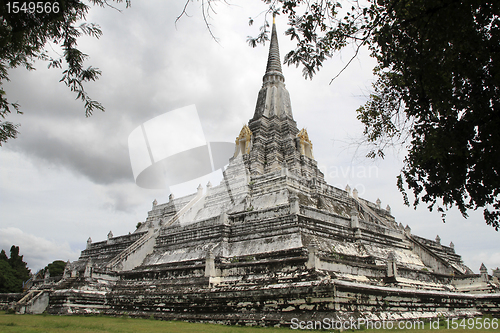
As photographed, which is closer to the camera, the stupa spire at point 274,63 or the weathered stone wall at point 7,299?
the weathered stone wall at point 7,299

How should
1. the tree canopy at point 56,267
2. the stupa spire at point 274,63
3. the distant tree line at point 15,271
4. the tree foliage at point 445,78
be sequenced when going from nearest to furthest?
the tree foliage at point 445,78
the distant tree line at point 15,271
the stupa spire at point 274,63
the tree canopy at point 56,267

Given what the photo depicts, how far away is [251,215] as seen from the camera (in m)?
19.4

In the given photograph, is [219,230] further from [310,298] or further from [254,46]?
[254,46]

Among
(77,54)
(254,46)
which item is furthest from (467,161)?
(77,54)

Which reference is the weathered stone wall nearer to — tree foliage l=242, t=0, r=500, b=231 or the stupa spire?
tree foliage l=242, t=0, r=500, b=231

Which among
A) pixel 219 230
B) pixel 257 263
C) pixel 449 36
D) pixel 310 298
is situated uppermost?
pixel 449 36

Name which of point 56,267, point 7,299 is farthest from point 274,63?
point 56,267

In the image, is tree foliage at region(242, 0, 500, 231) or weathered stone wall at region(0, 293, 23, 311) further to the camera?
weathered stone wall at region(0, 293, 23, 311)

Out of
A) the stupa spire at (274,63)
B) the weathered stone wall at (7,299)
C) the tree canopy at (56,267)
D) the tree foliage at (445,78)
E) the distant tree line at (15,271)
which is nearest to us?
the tree foliage at (445,78)

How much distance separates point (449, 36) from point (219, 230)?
15283mm

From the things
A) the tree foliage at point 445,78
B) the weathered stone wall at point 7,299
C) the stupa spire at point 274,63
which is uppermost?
the stupa spire at point 274,63

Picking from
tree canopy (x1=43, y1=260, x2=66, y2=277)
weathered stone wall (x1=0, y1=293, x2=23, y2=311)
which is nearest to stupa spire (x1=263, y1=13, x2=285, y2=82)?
weathered stone wall (x1=0, y1=293, x2=23, y2=311)

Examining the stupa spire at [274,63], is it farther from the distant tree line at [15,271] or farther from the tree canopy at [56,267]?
the tree canopy at [56,267]

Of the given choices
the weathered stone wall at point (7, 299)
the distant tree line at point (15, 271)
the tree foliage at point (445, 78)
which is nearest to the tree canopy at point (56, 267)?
the distant tree line at point (15, 271)
